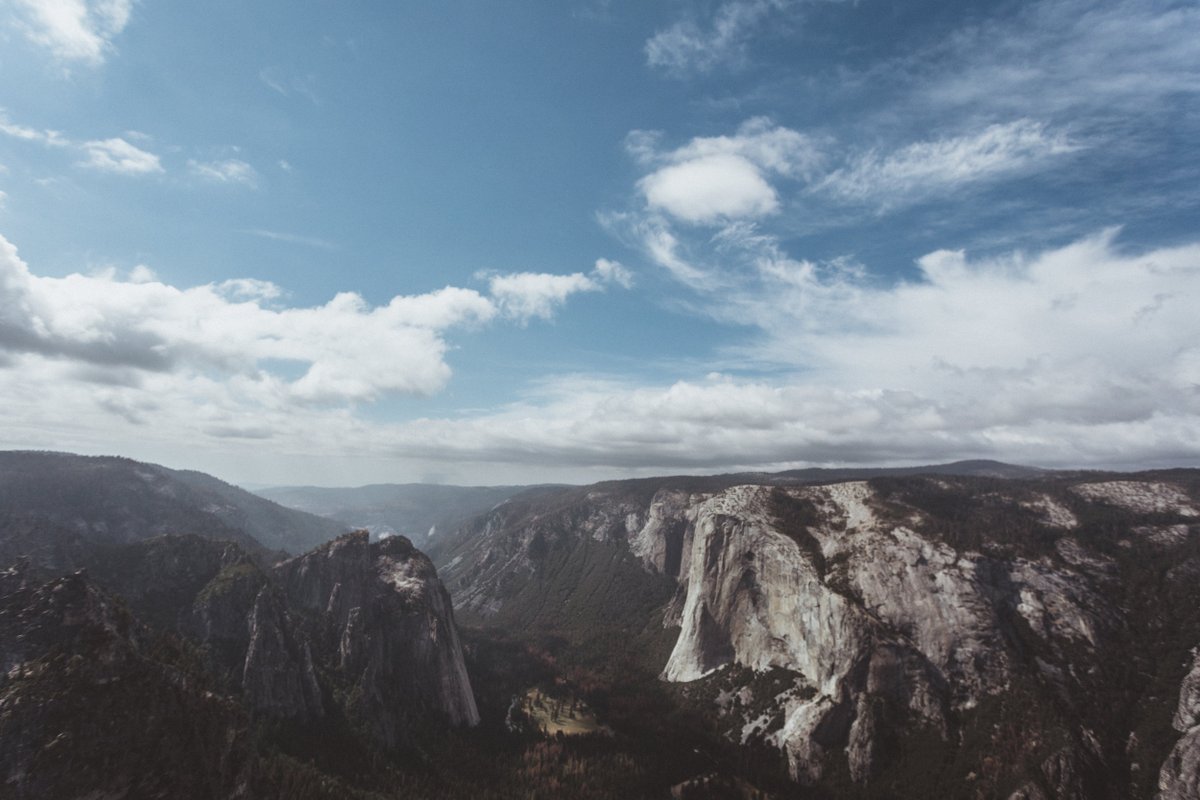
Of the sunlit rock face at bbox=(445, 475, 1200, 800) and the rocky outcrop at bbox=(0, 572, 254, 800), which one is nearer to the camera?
the rocky outcrop at bbox=(0, 572, 254, 800)

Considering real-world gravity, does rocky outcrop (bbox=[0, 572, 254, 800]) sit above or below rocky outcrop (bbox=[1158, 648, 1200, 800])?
above

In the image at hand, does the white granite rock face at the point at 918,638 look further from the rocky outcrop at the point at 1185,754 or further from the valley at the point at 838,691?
the rocky outcrop at the point at 1185,754

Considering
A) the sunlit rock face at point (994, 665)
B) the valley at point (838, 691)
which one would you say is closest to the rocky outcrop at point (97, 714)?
the valley at point (838, 691)

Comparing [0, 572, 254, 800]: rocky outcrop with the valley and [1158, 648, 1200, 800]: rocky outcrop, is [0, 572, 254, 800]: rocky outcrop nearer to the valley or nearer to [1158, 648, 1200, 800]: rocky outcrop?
the valley

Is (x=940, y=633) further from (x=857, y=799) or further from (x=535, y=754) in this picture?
(x=535, y=754)

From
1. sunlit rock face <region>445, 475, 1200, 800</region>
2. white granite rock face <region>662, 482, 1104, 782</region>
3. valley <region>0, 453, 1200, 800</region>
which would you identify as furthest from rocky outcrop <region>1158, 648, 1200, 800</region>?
white granite rock face <region>662, 482, 1104, 782</region>

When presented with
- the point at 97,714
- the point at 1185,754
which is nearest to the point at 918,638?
the point at 1185,754

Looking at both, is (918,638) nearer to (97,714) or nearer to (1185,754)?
(1185,754)


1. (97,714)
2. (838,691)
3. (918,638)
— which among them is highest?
(97,714)

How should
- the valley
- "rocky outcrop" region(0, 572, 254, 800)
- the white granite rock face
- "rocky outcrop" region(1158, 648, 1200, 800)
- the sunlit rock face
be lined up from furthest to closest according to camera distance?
the white granite rock face → the sunlit rock face → the valley → "rocky outcrop" region(1158, 648, 1200, 800) → "rocky outcrop" region(0, 572, 254, 800)
